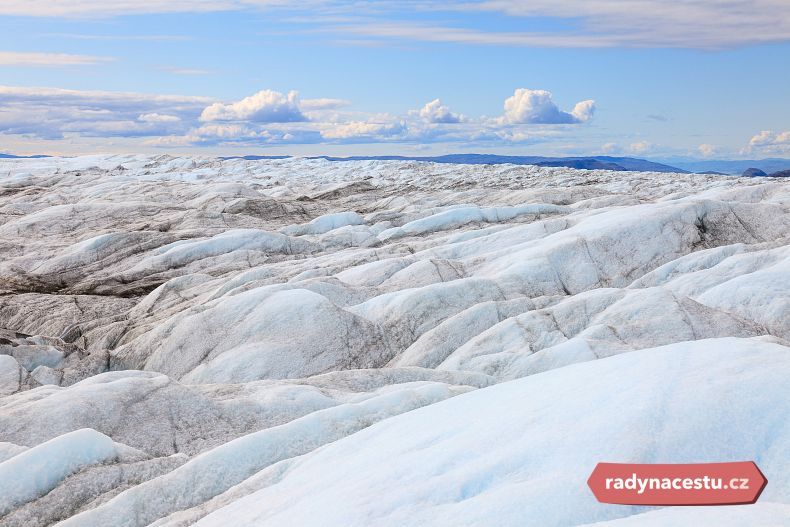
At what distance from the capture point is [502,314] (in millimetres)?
23391

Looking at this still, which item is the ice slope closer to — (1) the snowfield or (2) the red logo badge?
(1) the snowfield

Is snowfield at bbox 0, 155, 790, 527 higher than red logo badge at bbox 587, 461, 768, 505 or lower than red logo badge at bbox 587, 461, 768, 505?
lower

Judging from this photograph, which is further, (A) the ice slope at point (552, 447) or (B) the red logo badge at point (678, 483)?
(A) the ice slope at point (552, 447)

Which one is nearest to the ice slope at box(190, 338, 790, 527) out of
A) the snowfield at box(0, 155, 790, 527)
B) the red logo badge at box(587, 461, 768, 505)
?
the snowfield at box(0, 155, 790, 527)

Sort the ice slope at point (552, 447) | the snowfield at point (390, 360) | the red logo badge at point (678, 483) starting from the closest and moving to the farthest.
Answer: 1. the red logo badge at point (678, 483)
2. the ice slope at point (552, 447)
3. the snowfield at point (390, 360)

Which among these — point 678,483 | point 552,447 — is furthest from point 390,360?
point 678,483

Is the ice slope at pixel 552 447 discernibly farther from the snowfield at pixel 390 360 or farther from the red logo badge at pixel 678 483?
the red logo badge at pixel 678 483

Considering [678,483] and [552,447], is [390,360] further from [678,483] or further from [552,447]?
[678,483]

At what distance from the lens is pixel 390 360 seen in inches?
909

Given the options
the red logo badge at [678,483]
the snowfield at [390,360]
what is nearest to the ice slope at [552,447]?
the snowfield at [390,360]

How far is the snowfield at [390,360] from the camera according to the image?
24.5 ft

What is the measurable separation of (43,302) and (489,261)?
2353 centimetres

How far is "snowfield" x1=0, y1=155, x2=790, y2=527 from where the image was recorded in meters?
7.45

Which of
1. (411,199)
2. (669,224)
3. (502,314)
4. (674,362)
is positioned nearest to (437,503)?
(674,362)
